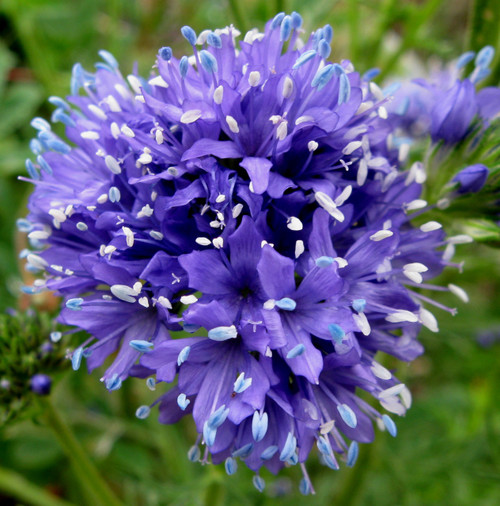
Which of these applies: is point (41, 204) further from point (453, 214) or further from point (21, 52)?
point (21, 52)

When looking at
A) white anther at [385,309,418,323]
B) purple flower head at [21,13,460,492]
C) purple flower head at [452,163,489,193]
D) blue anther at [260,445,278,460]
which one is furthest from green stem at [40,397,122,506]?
purple flower head at [452,163,489,193]

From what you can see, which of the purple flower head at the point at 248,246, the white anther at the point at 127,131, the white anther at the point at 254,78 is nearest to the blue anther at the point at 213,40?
the purple flower head at the point at 248,246

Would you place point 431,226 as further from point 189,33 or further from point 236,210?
point 189,33

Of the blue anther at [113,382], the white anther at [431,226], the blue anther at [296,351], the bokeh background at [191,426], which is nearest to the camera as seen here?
the blue anther at [296,351]

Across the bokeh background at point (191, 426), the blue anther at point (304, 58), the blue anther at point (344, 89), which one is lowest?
the bokeh background at point (191, 426)

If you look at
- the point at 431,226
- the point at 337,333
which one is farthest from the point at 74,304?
the point at 431,226

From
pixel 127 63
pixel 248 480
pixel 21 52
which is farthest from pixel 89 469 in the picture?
pixel 21 52

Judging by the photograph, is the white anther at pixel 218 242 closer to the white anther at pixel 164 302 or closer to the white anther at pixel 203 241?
the white anther at pixel 203 241
